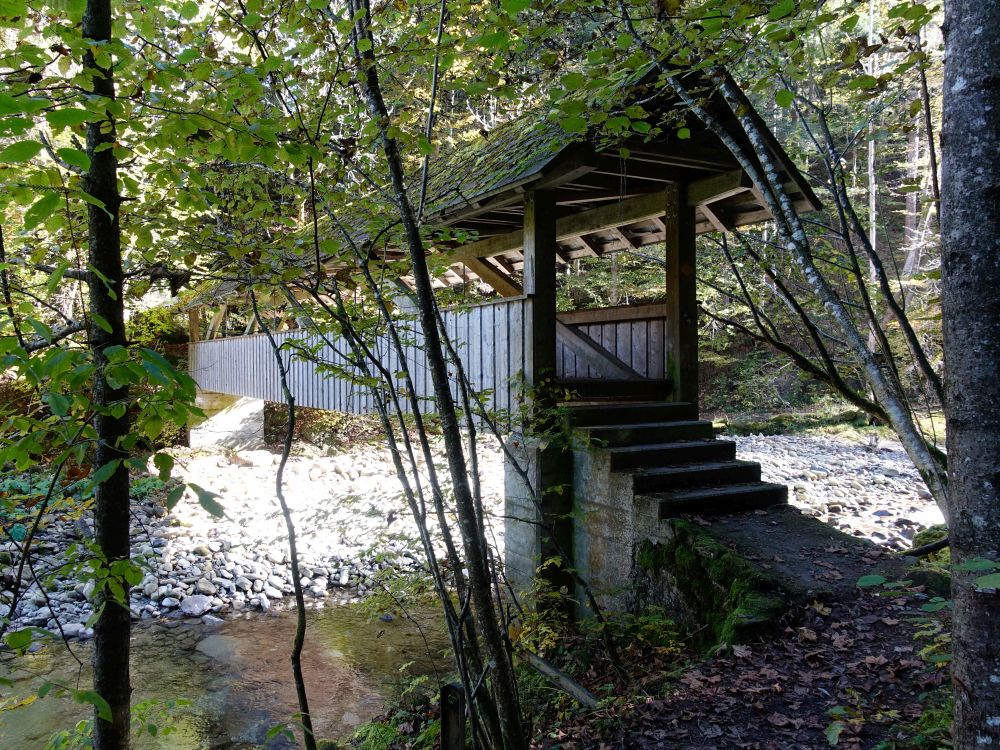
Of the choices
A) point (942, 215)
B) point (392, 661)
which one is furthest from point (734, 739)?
point (392, 661)

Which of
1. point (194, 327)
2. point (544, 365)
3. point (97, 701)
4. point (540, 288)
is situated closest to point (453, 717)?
point (97, 701)

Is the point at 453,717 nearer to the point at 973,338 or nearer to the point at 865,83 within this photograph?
the point at 973,338

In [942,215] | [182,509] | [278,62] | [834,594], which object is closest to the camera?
[942,215]

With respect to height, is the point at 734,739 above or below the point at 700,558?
below

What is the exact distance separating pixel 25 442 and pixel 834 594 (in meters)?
3.98

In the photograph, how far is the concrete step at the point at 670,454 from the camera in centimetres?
522

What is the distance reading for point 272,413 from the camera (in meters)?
18.7

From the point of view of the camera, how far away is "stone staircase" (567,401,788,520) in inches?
196

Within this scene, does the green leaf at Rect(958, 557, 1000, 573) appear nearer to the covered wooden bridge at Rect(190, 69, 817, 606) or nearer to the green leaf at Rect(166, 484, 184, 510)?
the green leaf at Rect(166, 484, 184, 510)

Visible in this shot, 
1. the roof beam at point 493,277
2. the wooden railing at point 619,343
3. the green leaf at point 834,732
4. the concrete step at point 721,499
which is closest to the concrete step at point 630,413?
the wooden railing at point 619,343

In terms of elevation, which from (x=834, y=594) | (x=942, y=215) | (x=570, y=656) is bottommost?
(x=570, y=656)

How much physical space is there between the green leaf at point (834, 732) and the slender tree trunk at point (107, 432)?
105 inches

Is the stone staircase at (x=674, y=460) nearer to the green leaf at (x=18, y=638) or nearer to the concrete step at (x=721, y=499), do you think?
the concrete step at (x=721, y=499)

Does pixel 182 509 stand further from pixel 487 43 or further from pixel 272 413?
pixel 487 43
